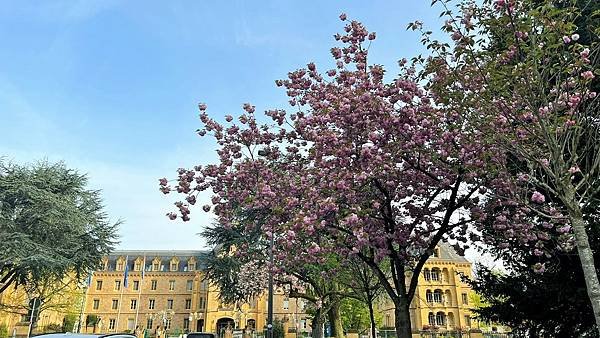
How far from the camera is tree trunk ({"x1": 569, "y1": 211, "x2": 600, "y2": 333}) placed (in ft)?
20.3

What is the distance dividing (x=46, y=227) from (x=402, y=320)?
2073cm

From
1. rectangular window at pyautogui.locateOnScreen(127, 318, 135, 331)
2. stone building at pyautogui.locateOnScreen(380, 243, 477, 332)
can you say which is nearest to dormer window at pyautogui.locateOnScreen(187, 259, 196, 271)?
rectangular window at pyautogui.locateOnScreen(127, 318, 135, 331)

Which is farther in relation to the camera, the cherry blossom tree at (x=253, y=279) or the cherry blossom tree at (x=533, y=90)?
the cherry blossom tree at (x=253, y=279)

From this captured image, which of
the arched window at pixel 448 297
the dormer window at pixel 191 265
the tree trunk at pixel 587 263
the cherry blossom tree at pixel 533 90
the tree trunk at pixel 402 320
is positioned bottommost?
the tree trunk at pixel 402 320

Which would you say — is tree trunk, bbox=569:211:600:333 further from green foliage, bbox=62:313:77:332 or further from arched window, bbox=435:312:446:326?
arched window, bbox=435:312:446:326

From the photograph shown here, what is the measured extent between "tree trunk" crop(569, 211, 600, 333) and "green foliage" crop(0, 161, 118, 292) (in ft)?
77.2

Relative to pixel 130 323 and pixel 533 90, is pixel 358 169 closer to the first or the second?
pixel 533 90

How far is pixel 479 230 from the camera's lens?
11844mm

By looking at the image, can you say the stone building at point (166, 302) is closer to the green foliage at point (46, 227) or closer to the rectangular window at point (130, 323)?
the rectangular window at point (130, 323)

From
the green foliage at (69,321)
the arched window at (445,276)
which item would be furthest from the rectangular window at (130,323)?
the arched window at (445,276)

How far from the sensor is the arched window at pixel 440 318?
5706cm

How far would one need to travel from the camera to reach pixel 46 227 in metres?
24.2

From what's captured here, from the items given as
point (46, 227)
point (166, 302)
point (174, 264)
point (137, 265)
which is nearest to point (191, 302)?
point (166, 302)

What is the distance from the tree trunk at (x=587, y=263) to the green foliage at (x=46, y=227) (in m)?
23.5
